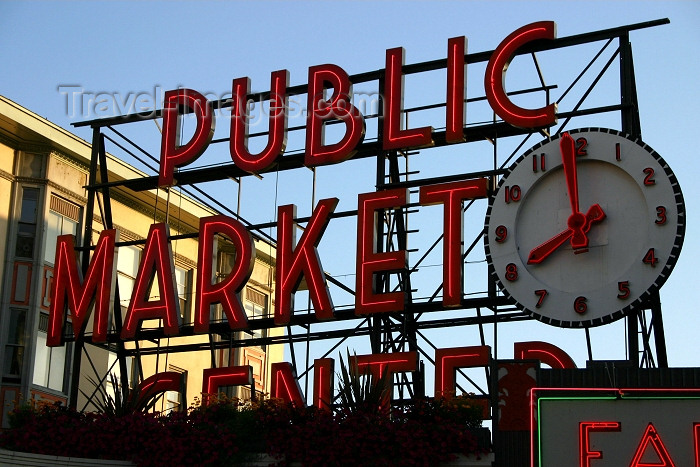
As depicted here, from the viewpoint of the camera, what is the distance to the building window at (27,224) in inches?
1642

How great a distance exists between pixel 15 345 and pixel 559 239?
19.7m

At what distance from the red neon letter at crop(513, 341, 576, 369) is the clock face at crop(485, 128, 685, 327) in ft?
1.85

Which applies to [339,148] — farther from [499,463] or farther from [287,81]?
[499,463]

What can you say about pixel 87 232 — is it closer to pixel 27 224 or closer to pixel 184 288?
pixel 27 224

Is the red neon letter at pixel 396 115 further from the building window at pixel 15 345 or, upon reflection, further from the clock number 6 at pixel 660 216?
the building window at pixel 15 345

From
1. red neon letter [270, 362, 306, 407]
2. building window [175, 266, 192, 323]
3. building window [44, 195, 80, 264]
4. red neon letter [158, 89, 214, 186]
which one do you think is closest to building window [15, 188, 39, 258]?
building window [44, 195, 80, 264]

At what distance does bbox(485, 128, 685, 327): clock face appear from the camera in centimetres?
2750

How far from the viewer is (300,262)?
32000 mm

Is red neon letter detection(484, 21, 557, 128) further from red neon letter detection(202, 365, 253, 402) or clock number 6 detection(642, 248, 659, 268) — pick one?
red neon letter detection(202, 365, 253, 402)

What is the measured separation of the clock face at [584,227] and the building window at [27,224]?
1816cm

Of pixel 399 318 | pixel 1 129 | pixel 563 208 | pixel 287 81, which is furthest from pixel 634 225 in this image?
pixel 1 129

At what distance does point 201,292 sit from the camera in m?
33.2

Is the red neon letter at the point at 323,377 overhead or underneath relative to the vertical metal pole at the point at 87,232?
underneath

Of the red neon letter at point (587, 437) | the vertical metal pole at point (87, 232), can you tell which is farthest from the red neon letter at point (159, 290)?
the red neon letter at point (587, 437)
